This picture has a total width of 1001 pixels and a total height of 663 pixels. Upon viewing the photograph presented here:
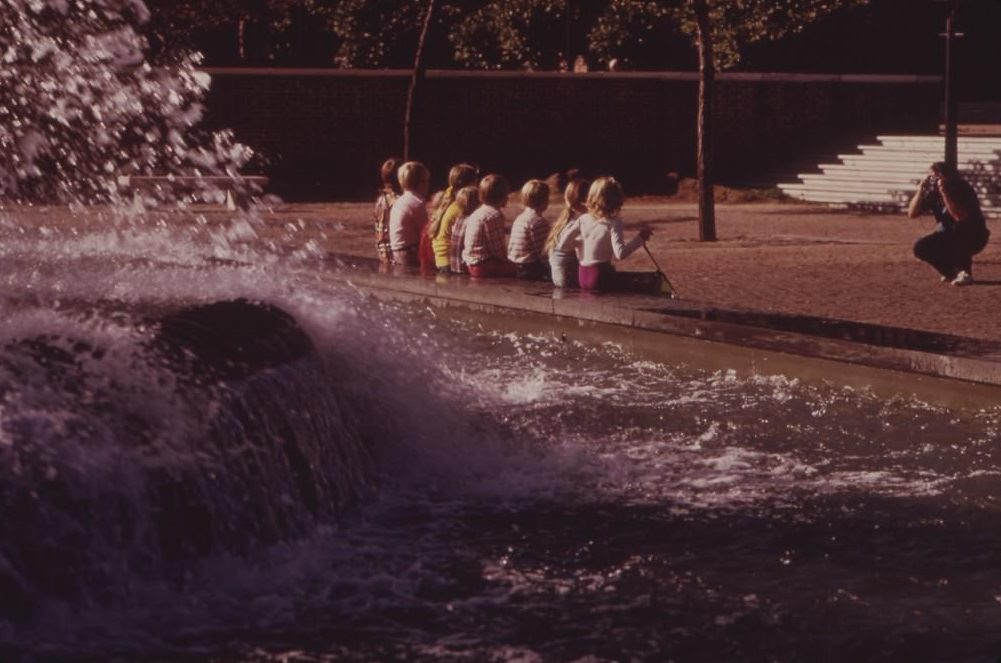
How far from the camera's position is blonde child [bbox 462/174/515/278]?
13.4 metres

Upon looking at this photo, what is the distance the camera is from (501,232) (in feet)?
44.4

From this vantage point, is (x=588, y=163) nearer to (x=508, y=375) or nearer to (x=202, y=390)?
(x=508, y=375)

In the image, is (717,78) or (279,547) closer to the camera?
(279,547)

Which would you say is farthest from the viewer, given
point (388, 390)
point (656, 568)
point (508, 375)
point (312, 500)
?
point (508, 375)

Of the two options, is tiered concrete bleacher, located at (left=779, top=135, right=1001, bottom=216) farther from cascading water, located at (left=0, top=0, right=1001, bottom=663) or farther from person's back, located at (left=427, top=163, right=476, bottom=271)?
cascading water, located at (left=0, top=0, right=1001, bottom=663)

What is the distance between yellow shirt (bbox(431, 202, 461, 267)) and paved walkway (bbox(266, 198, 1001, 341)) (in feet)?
6.54

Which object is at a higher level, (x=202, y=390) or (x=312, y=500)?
(x=202, y=390)

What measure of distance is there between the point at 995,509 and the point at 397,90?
1097 inches

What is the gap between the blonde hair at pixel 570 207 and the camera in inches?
502

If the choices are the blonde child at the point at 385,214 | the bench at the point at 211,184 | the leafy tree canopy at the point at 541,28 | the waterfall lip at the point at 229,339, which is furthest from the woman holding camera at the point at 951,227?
the leafy tree canopy at the point at 541,28

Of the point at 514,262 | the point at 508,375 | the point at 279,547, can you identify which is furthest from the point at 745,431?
the point at 514,262

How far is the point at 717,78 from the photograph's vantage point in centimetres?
3675

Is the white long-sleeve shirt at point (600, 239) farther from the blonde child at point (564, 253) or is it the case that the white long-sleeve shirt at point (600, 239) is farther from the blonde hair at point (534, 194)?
the blonde hair at point (534, 194)

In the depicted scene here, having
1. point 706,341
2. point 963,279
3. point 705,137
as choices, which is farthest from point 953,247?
point 705,137
